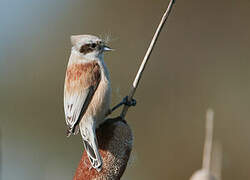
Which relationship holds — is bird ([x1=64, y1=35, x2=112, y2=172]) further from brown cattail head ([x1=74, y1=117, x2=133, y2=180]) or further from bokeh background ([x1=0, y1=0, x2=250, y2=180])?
bokeh background ([x1=0, y1=0, x2=250, y2=180])

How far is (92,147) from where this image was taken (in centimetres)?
215

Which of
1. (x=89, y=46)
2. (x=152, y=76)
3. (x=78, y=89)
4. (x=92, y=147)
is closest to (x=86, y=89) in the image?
(x=78, y=89)

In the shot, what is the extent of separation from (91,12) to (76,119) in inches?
188

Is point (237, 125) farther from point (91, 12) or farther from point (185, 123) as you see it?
point (91, 12)

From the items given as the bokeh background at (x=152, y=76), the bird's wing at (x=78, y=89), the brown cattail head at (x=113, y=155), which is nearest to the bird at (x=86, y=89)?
the bird's wing at (x=78, y=89)

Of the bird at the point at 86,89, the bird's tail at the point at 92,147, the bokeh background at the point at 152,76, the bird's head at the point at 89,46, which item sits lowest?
the bokeh background at the point at 152,76

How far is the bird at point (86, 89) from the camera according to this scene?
7.52 feet

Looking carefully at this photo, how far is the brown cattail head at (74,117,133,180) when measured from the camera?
1.97 m

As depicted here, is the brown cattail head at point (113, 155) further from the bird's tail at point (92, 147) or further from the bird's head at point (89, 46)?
the bird's head at point (89, 46)

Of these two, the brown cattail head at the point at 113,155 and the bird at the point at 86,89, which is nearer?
the brown cattail head at the point at 113,155

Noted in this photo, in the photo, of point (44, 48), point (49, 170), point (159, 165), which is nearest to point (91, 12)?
point (44, 48)

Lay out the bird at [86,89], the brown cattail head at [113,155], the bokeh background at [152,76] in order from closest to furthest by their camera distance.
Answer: the brown cattail head at [113,155] < the bird at [86,89] < the bokeh background at [152,76]

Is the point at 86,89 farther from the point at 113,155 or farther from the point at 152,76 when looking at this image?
the point at 152,76

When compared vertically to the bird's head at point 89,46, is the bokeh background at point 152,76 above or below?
below
